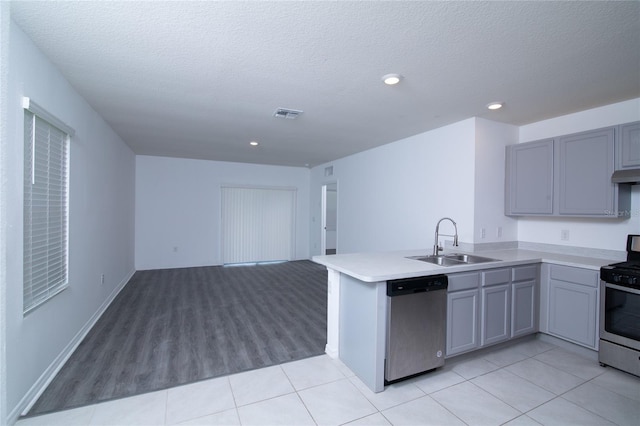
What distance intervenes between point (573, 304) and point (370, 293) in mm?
2133

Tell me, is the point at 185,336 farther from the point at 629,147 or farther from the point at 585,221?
the point at 629,147

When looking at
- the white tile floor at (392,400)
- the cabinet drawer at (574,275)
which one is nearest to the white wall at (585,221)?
the cabinet drawer at (574,275)

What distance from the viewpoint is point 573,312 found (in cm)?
272

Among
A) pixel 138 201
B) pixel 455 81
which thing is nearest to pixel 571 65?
pixel 455 81

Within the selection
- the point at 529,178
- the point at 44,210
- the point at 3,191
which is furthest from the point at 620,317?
the point at 44,210

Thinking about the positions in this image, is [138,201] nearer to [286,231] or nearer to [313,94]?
[286,231]

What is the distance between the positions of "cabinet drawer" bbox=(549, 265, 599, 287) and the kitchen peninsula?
4 cm

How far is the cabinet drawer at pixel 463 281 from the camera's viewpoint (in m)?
2.41

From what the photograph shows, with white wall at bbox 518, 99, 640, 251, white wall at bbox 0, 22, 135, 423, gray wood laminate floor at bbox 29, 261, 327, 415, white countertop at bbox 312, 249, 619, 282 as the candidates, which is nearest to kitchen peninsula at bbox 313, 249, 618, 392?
white countertop at bbox 312, 249, 619, 282

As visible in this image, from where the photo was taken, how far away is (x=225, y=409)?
6.29 ft

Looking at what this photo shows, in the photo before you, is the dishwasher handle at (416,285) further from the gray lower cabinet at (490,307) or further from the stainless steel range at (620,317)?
the stainless steel range at (620,317)

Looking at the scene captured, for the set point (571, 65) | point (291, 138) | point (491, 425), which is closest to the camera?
point (491, 425)

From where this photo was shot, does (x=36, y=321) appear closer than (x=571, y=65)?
→ Yes

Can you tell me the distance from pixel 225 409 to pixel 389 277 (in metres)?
1.44
